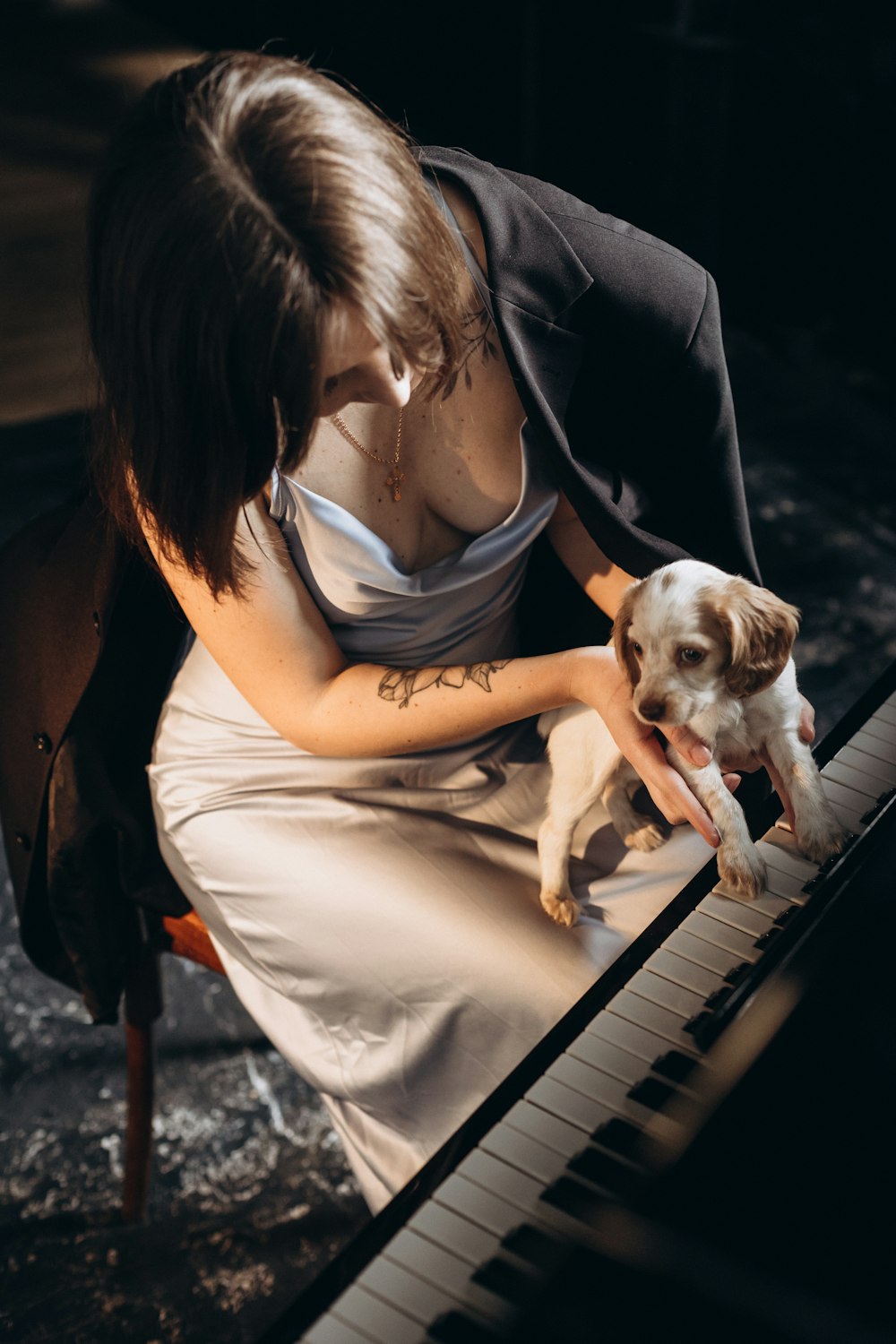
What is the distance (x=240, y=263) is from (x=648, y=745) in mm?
579

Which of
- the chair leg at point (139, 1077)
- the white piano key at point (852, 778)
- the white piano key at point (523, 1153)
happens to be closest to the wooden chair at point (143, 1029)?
the chair leg at point (139, 1077)

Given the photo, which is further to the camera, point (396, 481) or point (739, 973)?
point (396, 481)

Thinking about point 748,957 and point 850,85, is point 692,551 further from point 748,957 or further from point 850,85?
point 850,85

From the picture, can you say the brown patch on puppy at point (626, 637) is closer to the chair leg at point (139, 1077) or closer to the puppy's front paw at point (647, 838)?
the puppy's front paw at point (647, 838)

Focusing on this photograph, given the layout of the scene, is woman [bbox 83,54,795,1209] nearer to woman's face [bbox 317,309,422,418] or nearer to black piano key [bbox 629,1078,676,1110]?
woman's face [bbox 317,309,422,418]

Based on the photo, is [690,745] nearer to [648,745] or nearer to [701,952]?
[648,745]

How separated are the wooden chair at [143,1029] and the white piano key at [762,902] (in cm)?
76

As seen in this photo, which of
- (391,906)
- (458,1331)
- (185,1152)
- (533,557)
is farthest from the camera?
(185,1152)

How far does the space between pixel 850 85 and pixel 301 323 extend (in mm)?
2840

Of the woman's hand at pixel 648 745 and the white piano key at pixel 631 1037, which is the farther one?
the woman's hand at pixel 648 745

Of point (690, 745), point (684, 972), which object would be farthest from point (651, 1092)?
point (690, 745)

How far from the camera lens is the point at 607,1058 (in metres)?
0.92

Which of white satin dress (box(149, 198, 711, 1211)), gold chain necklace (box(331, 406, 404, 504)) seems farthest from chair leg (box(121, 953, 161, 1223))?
gold chain necklace (box(331, 406, 404, 504))

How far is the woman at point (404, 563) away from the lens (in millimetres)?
1012
